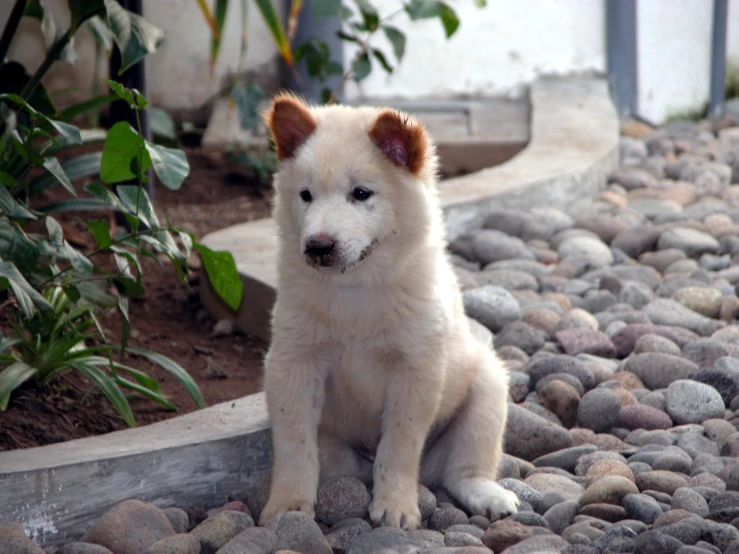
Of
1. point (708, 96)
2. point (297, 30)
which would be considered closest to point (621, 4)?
point (708, 96)

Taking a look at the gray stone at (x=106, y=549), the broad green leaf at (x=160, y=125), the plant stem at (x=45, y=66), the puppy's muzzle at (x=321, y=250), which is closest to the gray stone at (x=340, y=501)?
the gray stone at (x=106, y=549)

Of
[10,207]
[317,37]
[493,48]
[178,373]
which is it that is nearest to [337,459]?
[178,373]

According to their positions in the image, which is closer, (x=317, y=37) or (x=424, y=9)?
(x=424, y=9)

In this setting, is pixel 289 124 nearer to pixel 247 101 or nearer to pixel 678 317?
pixel 678 317

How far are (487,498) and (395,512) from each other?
29 centimetres

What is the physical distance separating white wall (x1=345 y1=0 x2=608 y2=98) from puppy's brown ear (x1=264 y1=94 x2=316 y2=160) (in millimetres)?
4826

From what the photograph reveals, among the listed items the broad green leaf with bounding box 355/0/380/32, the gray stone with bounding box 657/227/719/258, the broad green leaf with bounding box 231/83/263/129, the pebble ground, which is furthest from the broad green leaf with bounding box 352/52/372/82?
the gray stone with bounding box 657/227/719/258

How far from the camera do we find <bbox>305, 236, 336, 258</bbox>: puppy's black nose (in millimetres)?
2674

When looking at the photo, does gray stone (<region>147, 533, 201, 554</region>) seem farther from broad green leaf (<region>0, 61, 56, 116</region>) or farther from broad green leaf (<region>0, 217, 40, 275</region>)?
broad green leaf (<region>0, 61, 56, 116</region>)

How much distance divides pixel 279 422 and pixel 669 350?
1816 mm

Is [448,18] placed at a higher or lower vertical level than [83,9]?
lower

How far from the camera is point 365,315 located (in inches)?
115

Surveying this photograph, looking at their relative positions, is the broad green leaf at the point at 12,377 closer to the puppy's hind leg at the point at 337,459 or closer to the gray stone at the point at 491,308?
the puppy's hind leg at the point at 337,459

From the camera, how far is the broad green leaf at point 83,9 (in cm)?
332
